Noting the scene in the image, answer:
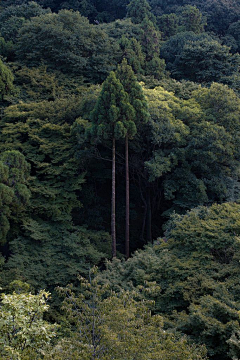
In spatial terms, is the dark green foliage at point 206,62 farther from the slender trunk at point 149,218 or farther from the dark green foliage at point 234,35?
the slender trunk at point 149,218

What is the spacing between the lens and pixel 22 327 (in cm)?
457

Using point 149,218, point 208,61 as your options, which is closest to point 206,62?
point 208,61

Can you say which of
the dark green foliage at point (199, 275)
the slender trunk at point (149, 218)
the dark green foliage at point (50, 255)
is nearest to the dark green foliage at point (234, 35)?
the slender trunk at point (149, 218)

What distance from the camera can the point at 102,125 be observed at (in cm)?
1203

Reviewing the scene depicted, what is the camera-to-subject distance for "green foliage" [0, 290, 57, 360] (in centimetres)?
448

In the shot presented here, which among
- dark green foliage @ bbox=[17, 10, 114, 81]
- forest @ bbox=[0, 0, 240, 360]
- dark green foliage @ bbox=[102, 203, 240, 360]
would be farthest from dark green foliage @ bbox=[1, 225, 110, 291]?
dark green foliage @ bbox=[17, 10, 114, 81]

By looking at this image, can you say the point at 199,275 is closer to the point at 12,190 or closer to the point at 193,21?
the point at 12,190

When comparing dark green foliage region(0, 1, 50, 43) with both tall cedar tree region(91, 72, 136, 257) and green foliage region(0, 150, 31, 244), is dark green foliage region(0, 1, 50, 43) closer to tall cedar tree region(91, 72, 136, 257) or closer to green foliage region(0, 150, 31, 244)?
tall cedar tree region(91, 72, 136, 257)

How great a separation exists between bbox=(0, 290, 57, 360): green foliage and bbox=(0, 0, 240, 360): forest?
0.02 metres

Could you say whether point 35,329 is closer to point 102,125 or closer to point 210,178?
point 102,125

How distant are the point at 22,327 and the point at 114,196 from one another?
338 inches

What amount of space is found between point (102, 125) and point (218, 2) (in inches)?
957

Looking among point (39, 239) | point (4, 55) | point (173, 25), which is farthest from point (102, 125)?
point (173, 25)

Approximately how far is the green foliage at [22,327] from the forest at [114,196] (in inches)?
0.9
